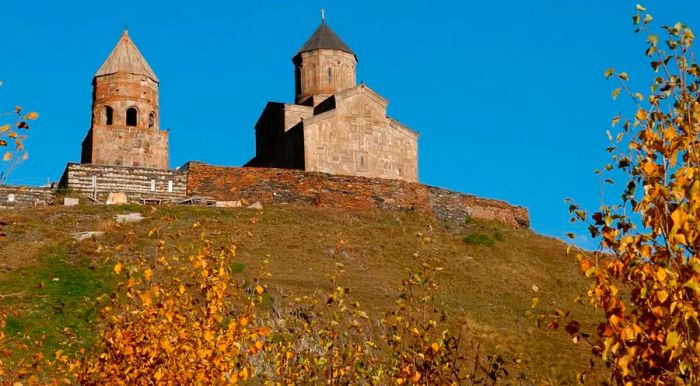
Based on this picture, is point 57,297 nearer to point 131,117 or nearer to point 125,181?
point 125,181

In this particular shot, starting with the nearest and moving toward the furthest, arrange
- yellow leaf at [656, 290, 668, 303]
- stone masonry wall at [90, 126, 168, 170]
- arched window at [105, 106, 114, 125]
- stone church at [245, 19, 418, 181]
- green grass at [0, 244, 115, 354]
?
yellow leaf at [656, 290, 668, 303], green grass at [0, 244, 115, 354], stone masonry wall at [90, 126, 168, 170], arched window at [105, 106, 114, 125], stone church at [245, 19, 418, 181]

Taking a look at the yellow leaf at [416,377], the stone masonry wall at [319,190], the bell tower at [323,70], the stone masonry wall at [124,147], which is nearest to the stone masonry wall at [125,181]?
the stone masonry wall at [319,190]

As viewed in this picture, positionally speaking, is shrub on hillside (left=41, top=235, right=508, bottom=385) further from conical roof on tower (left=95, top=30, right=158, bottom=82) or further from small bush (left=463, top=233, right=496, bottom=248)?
conical roof on tower (left=95, top=30, right=158, bottom=82)

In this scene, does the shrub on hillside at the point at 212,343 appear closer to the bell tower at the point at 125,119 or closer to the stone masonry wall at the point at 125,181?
the stone masonry wall at the point at 125,181

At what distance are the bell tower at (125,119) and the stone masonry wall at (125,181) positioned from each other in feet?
7.12

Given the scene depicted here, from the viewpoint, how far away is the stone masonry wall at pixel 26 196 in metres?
29.8

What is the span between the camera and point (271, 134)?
127 ft

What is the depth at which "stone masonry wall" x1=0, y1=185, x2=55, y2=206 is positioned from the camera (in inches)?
1173

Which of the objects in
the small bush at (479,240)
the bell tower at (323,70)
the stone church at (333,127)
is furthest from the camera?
the bell tower at (323,70)

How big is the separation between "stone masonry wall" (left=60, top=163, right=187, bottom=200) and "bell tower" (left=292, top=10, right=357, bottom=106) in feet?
27.2

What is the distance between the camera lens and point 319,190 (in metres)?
32.7

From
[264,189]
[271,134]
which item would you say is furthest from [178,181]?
[271,134]

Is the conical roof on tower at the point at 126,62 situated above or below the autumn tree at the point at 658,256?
above

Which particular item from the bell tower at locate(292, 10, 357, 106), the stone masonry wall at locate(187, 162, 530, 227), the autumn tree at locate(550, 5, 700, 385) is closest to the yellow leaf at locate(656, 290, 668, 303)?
the autumn tree at locate(550, 5, 700, 385)
